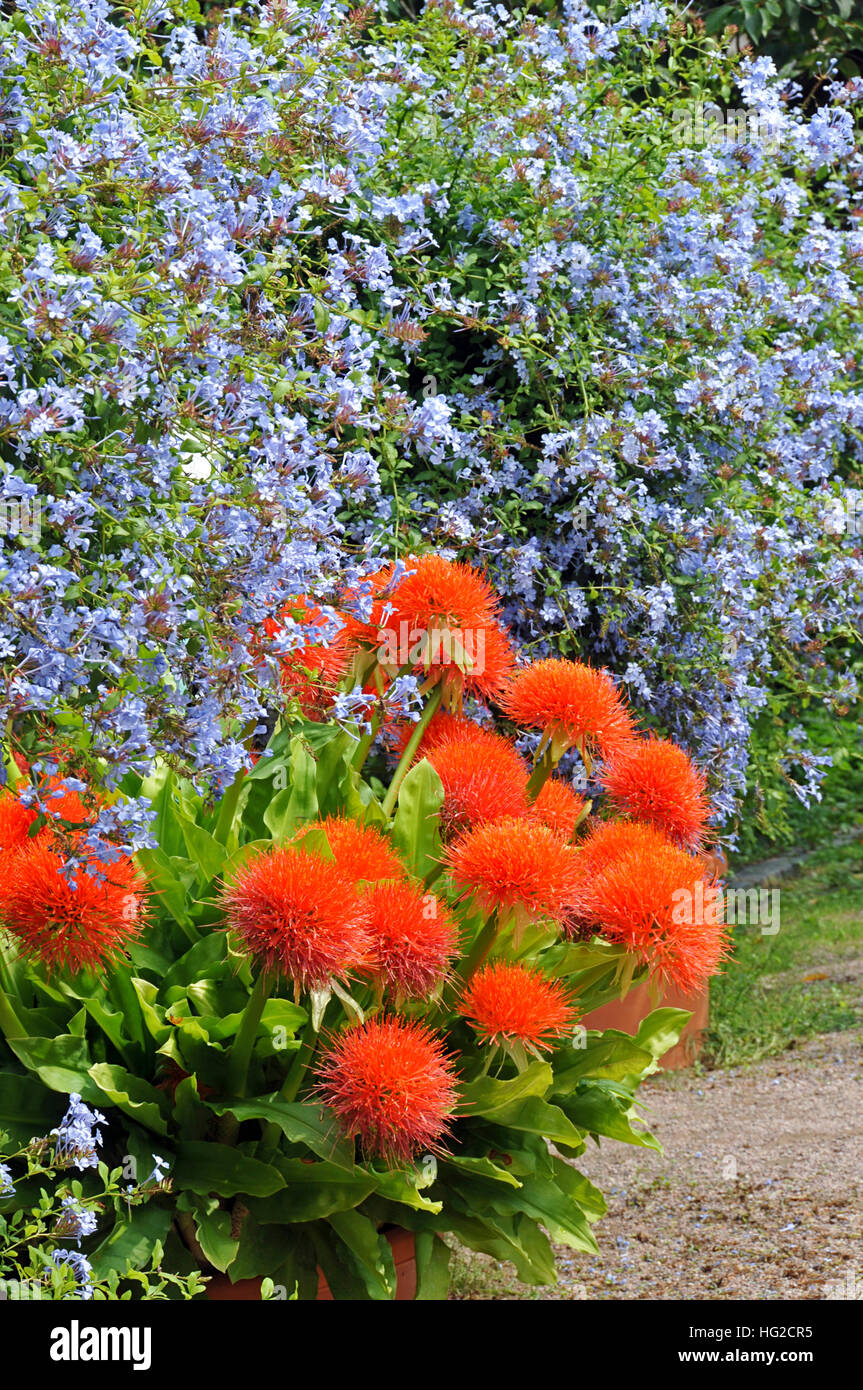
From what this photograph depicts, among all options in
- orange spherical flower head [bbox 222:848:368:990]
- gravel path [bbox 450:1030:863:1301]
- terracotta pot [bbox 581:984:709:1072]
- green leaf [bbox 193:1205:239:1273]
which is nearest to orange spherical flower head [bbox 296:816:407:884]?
orange spherical flower head [bbox 222:848:368:990]

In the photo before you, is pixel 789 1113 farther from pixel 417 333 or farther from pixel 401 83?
pixel 401 83

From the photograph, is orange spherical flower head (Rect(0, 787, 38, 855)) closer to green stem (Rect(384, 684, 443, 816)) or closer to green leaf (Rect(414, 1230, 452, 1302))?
green stem (Rect(384, 684, 443, 816))

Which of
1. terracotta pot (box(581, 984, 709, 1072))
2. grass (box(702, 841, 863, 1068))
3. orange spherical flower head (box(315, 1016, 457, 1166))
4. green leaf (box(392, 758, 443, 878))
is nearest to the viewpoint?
orange spherical flower head (box(315, 1016, 457, 1166))

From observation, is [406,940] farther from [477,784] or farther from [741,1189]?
[741,1189]

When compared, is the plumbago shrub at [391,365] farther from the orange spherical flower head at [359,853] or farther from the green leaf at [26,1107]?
the green leaf at [26,1107]

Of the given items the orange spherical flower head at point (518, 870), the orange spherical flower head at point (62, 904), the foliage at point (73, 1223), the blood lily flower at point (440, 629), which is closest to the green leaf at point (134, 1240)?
the foliage at point (73, 1223)

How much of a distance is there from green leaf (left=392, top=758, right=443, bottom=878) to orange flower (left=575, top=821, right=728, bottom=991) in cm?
33

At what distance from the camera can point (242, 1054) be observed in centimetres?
196

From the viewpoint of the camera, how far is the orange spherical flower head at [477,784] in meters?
2.21

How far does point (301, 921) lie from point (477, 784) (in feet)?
2.01

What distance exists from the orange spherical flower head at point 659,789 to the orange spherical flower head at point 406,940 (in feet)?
1.69

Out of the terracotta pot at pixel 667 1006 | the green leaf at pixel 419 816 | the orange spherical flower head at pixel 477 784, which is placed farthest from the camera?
the terracotta pot at pixel 667 1006

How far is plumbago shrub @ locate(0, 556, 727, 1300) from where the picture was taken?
1808 mm
